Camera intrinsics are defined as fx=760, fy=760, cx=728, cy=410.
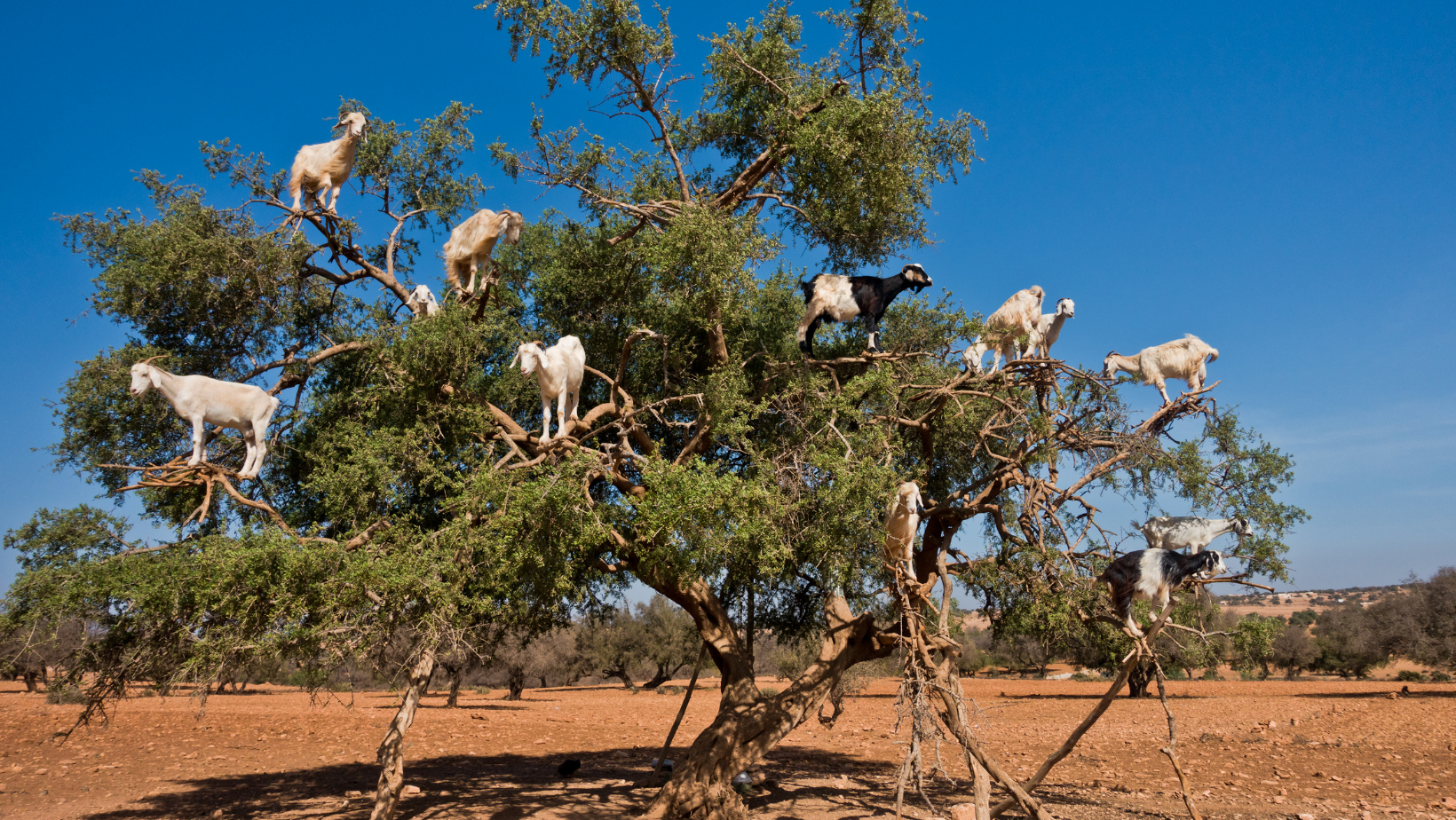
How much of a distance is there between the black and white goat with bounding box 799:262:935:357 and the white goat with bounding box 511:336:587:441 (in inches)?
108

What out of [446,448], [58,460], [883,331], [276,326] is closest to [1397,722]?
[883,331]

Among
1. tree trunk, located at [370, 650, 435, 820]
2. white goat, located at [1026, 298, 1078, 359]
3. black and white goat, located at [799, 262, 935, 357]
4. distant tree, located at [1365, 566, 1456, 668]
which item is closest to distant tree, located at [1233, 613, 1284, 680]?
white goat, located at [1026, 298, 1078, 359]

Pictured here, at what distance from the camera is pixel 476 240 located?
27.8ft

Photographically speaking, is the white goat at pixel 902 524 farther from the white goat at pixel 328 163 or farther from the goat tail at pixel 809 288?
the white goat at pixel 328 163

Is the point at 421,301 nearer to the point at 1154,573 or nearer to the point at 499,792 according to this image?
the point at 499,792

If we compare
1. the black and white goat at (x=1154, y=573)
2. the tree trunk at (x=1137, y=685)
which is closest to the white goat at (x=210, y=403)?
the black and white goat at (x=1154, y=573)

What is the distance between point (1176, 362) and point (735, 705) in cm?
629

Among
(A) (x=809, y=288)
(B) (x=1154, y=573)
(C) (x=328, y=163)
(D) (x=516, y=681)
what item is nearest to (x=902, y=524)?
(B) (x=1154, y=573)

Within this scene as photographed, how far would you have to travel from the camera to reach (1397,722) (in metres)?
15.7

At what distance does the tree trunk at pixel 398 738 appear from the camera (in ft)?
21.2

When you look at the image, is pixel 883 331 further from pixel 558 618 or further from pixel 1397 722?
pixel 1397 722

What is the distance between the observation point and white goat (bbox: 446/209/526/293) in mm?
8359

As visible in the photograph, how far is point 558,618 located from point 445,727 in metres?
11.1

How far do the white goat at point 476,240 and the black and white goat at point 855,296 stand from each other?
3459mm
